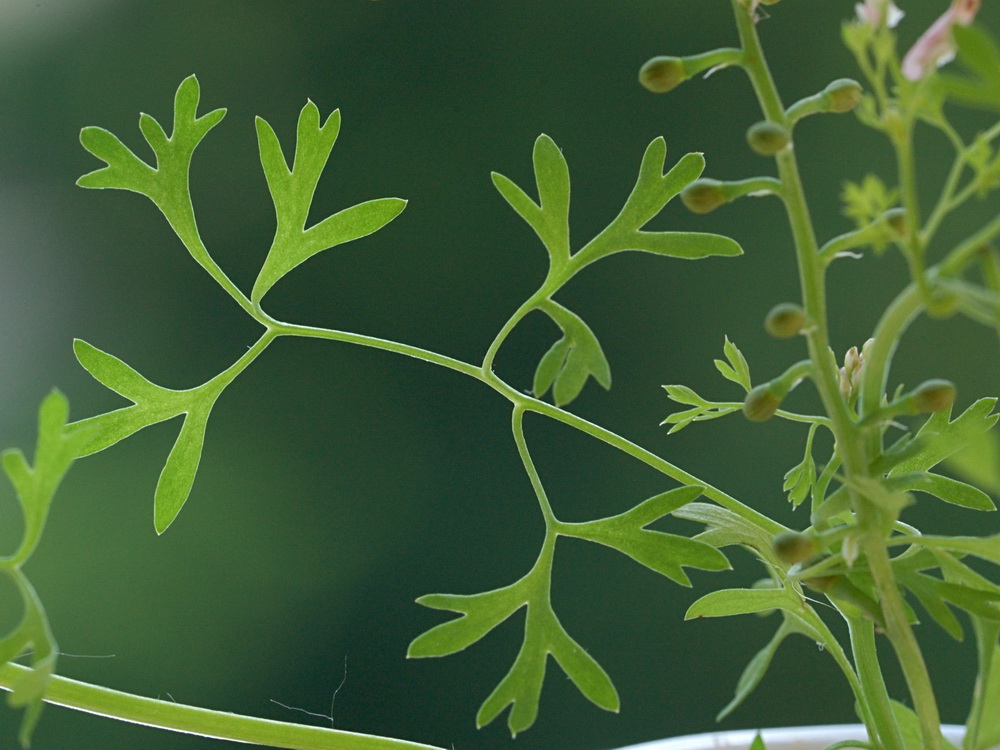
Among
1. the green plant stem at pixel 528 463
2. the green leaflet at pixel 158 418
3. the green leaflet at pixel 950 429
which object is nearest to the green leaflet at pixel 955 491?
the green leaflet at pixel 950 429

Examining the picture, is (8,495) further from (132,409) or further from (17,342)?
(132,409)

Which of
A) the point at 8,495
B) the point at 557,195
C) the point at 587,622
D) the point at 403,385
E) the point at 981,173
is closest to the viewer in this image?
the point at 981,173

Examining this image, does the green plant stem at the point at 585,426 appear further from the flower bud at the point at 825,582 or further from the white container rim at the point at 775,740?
the white container rim at the point at 775,740

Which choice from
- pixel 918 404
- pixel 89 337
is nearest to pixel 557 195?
pixel 918 404

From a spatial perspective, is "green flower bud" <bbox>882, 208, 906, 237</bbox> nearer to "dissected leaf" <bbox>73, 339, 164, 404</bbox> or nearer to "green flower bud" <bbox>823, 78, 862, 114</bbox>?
"green flower bud" <bbox>823, 78, 862, 114</bbox>

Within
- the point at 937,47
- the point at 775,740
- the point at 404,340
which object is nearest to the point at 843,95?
the point at 937,47
